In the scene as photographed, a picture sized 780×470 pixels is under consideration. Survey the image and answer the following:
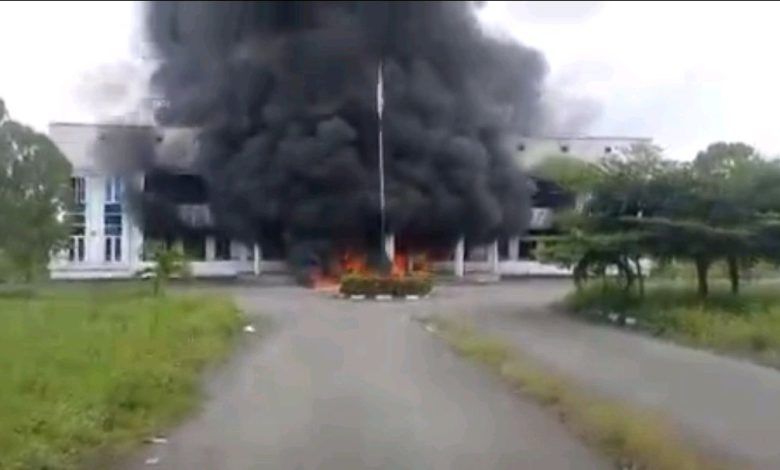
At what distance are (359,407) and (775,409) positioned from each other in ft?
9.33

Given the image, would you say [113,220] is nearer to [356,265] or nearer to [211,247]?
[211,247]

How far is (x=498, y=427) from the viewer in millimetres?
8094

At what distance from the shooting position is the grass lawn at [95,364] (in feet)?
24.2

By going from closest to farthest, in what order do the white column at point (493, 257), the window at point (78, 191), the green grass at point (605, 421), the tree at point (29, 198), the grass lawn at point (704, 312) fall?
the green grass at point (605, 421), the white column at point (493, 257), the window at point (78, 191), the tree at point (29, 198), the grass lawn at point (704, 312)

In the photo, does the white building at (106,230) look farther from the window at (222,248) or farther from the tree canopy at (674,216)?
the tree canopy at (674,216)

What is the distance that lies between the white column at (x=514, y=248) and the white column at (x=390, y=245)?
5.85 feet

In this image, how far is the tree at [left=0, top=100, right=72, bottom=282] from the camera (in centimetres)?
1287

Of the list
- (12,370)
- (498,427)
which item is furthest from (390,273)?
(12,370)

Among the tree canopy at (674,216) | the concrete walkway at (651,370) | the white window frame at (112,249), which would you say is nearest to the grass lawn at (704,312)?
the tree canopy at (674,216)

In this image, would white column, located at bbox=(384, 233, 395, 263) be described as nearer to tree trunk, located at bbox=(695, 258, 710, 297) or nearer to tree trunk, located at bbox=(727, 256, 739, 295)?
tree trunk, located at bbox=(727, 256, 739, 295)

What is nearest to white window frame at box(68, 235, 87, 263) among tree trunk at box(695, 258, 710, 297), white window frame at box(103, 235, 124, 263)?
white window frame at box(103, 235, 124, 263)

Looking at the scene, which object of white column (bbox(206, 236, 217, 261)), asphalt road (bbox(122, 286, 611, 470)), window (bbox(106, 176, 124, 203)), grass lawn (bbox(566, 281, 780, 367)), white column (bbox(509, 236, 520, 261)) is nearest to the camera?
asphalt road (bbox(122, 286, 611, 470))

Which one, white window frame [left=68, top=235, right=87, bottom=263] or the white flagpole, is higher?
the white flagpole

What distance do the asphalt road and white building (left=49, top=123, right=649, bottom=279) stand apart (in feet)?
3.15
